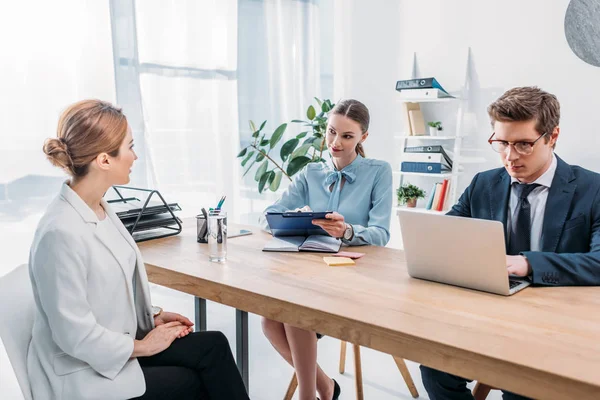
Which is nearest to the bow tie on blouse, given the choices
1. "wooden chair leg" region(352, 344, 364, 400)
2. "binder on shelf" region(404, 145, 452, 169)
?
"wooden chair leg" region(352, 344, 364, 400)

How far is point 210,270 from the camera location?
1646 mm

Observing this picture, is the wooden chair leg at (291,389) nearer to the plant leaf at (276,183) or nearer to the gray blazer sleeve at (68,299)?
the gray blazer sleeve at (68,299)

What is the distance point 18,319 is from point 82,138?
45cm

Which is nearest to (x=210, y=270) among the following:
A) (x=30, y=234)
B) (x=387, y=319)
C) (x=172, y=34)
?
(x=387, y=319)

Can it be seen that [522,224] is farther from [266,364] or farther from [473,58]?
[473,58]

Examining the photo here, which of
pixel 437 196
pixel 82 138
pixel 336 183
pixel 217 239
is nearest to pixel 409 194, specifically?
pixel 437 196

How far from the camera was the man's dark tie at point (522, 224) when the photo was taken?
5.57 feet

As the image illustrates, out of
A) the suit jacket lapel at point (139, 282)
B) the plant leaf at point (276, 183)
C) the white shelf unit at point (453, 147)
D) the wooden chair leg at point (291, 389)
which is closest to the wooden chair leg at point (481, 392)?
the wooden chair leg at point (291, 389)

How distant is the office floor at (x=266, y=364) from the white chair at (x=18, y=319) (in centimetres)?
90

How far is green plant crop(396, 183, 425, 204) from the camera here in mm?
4031

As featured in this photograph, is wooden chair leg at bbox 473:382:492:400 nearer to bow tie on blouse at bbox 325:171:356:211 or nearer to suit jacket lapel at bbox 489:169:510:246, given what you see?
suit jacket lapel at bbox 489:169:510:246

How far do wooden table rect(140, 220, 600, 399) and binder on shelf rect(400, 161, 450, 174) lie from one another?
211cm

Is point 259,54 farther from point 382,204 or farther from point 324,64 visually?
point 382,204

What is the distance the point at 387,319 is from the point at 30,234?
2.44m
